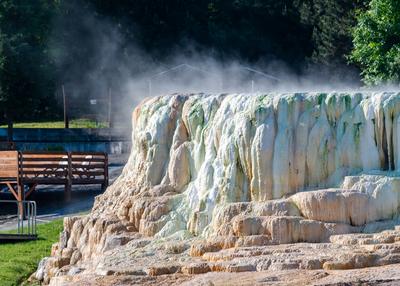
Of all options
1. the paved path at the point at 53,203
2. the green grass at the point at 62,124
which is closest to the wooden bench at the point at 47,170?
the paved path at the point at 53,203

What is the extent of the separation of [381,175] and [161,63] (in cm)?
4975

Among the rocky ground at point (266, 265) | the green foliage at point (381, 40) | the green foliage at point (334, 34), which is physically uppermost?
the green foliage at point (334, 34)

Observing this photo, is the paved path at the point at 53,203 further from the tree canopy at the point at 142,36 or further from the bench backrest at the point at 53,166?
the tree canopy at the point at 142,36

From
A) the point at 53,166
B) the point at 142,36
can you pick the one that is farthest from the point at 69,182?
the point at 142,36

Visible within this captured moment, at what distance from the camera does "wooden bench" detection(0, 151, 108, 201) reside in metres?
41.6

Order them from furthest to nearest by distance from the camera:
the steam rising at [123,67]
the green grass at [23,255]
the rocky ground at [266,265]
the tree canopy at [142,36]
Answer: the steam rising at [123,67] < the tree canopy at [142,36] < the green grass at [23,255] < the rocky ground at [266,265]

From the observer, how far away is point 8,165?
41750 millimetres

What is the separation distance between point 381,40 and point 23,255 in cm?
1037

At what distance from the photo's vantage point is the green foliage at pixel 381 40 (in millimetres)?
35281

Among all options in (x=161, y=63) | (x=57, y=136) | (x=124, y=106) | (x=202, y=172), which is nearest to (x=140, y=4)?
(x=161, y=63)

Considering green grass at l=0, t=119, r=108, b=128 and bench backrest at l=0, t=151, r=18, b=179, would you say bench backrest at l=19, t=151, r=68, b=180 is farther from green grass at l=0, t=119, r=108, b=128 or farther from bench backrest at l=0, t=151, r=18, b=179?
green grass at l=0, t=119, r=108, b=128

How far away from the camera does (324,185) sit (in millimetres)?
24578

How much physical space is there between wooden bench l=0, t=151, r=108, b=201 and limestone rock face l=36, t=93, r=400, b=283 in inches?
529

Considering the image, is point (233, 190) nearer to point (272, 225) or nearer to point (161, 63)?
point (272, 225)
